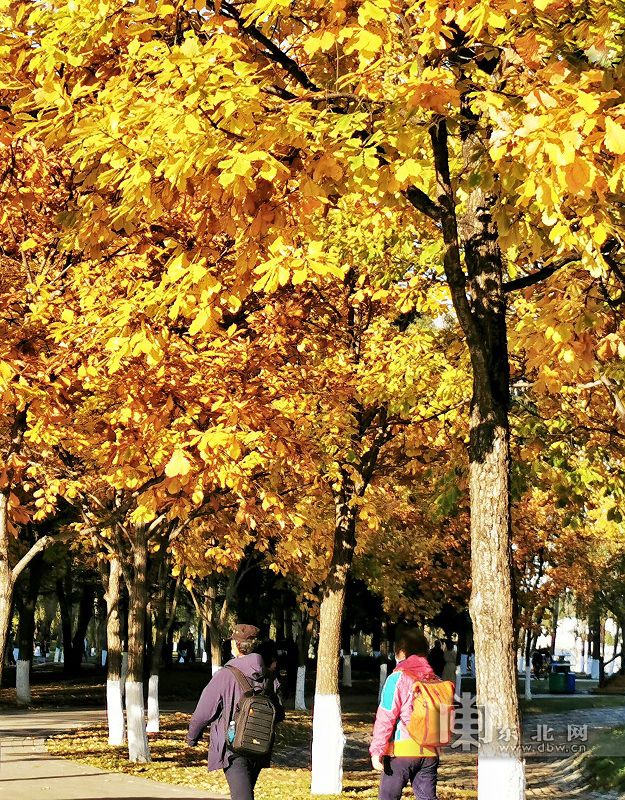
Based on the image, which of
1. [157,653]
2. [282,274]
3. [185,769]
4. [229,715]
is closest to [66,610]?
[157,653]

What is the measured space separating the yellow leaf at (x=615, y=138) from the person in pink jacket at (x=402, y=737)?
4.15 meters

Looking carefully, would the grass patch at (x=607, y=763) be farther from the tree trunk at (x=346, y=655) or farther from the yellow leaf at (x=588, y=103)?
the tree trunk at (x=346, y=655)

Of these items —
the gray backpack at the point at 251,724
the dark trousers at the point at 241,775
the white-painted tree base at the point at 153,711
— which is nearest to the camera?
the gray backpack at the point at 251,724

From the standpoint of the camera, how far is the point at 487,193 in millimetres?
8250

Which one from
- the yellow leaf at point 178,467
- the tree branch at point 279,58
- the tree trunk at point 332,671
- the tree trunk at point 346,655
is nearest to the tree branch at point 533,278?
the tree branch at point 279,58

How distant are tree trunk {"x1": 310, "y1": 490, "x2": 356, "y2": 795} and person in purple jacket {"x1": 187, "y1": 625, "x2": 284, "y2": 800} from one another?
29.3ft

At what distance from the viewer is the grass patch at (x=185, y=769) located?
16125 mm

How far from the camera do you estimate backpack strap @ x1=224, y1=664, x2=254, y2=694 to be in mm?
7320

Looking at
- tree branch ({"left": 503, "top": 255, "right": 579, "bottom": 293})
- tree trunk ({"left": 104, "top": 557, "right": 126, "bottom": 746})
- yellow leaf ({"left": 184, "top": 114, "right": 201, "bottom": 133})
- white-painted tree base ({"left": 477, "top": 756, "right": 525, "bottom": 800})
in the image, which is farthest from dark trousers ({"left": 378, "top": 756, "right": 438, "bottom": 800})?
tree trunk ({"left": 104, "top": 557, "right": 126, "bottom": 746})

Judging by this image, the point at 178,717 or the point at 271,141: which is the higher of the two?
the point at 271,141

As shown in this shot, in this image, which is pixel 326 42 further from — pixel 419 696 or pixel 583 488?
pixel 583 488

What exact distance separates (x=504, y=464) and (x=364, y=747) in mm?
19352

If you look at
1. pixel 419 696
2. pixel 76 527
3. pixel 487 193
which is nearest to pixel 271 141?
pixel 487 193

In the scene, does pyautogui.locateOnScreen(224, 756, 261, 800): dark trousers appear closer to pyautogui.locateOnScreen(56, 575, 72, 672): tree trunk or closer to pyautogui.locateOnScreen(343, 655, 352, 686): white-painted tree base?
pyautogui.locateOnScreen(56, 575, 72, 672): tree trunk
